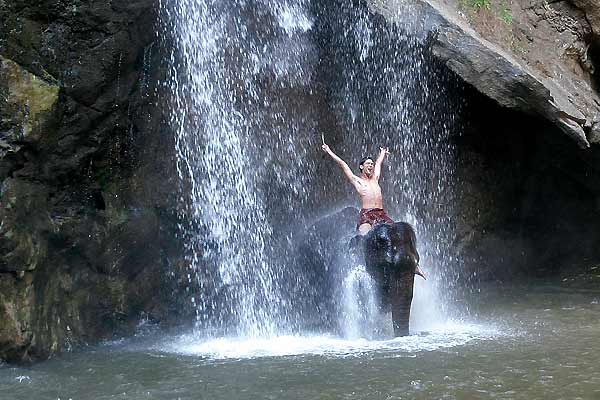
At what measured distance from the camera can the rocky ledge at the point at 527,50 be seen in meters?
9.41

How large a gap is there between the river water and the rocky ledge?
2686 mm

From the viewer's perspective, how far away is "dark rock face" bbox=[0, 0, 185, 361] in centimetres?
782

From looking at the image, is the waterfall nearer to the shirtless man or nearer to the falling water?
the falling water

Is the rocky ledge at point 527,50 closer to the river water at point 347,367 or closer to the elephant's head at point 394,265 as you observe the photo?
the elephant's head at point 394,265

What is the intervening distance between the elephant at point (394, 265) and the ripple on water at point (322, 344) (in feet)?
1.06

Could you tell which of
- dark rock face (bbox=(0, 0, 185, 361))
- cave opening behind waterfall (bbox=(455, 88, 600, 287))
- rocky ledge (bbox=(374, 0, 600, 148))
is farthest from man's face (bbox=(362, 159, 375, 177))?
cave opening behind waterfall (bbox=(455, 88, 600, 287))

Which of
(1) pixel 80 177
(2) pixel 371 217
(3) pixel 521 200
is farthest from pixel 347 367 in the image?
(3) pixel 521 200

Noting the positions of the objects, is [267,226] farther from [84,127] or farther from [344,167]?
[84,127]

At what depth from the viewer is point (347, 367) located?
6.66m

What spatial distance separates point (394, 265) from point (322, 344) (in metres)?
1.15

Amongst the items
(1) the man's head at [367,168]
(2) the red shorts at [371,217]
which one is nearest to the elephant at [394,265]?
(2) the red shorts at [371,217]

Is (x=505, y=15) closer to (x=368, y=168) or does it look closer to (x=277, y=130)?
(x=368, y=168)

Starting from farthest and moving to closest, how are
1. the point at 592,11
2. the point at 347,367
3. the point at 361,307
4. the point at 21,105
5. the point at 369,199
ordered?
1. the point at 592,11
2. the point at 369,199
3. the point at 361,307
4. the point at 21,105
5. the point at 347,367

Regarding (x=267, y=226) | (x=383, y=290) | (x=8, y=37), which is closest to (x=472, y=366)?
(x=383, y=290)
